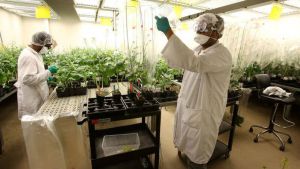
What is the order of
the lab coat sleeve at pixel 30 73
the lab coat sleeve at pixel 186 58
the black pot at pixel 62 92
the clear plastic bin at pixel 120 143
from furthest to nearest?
the black pot at pixel 62 92, the lab coat sleeve at pixel 30 73, the clear plastic bin at pixel 120 143, the lab coat sleeve at pixel 186 58

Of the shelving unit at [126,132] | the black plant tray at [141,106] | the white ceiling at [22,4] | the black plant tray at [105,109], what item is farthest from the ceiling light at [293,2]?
the white ceiling at [22,4]

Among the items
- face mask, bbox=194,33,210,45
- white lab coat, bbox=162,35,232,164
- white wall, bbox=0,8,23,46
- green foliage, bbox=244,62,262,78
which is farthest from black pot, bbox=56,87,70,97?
white wall, bbox=0,8,23,46

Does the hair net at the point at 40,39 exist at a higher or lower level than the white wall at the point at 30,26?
lower

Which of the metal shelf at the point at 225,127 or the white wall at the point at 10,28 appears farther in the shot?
the white wall at the point at 10,28

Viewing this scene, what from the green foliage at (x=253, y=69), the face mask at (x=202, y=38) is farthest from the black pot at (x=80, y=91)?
the green foliage at (x=253, y=69)

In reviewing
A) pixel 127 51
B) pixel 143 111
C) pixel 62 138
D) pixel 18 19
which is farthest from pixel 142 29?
pixel 18 19

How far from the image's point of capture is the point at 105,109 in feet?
4.16

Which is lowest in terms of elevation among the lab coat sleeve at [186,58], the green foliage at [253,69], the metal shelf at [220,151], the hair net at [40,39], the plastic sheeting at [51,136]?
the metal shelf at [220,151]

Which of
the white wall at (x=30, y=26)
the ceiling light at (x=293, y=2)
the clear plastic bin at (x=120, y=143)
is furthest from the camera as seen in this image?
the white wall at (x=30, y=26)

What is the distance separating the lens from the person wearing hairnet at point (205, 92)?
1.24 meters

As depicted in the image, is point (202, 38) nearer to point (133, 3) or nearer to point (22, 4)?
point (133, 3)

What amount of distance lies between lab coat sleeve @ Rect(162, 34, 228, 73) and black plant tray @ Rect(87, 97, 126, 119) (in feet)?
1.78

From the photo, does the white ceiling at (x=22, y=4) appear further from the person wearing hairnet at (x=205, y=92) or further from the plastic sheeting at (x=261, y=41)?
the plastic sheeting at (x=261, y=41)

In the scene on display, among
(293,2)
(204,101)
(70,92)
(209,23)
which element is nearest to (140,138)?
(204,101)
